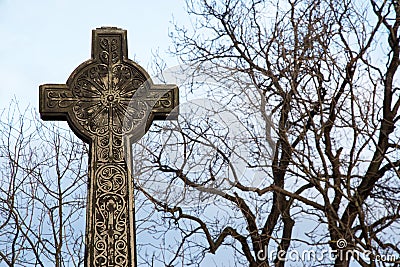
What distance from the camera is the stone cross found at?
387cm

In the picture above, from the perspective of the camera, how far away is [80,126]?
415 centimetres

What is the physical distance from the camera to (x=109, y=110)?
4.23m

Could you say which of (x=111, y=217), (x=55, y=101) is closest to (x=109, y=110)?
(x=55, y=101)

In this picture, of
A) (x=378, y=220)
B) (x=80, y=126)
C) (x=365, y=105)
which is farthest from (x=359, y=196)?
(x=80, y=126)

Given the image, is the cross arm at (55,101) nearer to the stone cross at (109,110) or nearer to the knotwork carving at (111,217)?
the stone cross at (109,110)

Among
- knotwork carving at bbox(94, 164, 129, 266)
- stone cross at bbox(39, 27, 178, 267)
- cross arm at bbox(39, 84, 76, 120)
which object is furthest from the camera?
cross arm at bbox(39, 84, 76, 120)

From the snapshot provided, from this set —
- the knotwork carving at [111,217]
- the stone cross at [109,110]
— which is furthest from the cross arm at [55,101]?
the knotwork carving at [111,217]

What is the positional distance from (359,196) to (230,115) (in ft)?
4.75

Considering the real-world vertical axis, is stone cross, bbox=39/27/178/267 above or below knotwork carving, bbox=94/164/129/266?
above

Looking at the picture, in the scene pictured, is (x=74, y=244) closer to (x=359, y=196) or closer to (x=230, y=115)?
(x=230, y=115)

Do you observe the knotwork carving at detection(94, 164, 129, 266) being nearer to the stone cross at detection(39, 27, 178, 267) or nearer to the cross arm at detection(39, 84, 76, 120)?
the stone cross at detection(39, 27, 178, 267)

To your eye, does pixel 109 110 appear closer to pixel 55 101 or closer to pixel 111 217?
pixel 55 101

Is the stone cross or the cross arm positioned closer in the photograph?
the stone cross

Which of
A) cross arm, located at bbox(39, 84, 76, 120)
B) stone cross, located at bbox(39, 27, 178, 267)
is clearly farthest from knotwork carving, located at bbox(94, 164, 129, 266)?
cross arm, located at bbox(39, 84, 76, 120)
